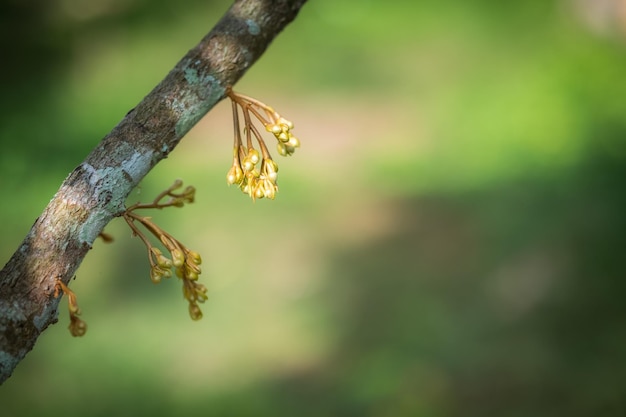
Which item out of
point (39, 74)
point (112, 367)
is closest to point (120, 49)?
point (39, 74)

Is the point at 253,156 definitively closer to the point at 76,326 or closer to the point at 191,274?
the point at 191,274

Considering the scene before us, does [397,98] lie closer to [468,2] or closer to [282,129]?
[468,2]

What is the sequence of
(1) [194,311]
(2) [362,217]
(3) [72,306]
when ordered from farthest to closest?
(2) [362,217]
(1) [194,311]
(3) [72,306]

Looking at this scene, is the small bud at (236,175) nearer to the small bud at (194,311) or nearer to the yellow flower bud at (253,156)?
the yellow flower bud at (253,156)

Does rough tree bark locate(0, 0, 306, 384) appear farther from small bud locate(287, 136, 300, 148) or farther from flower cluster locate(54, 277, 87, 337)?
small bud locate(287, 136, 300, 148)

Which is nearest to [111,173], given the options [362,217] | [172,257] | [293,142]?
[172,257]
